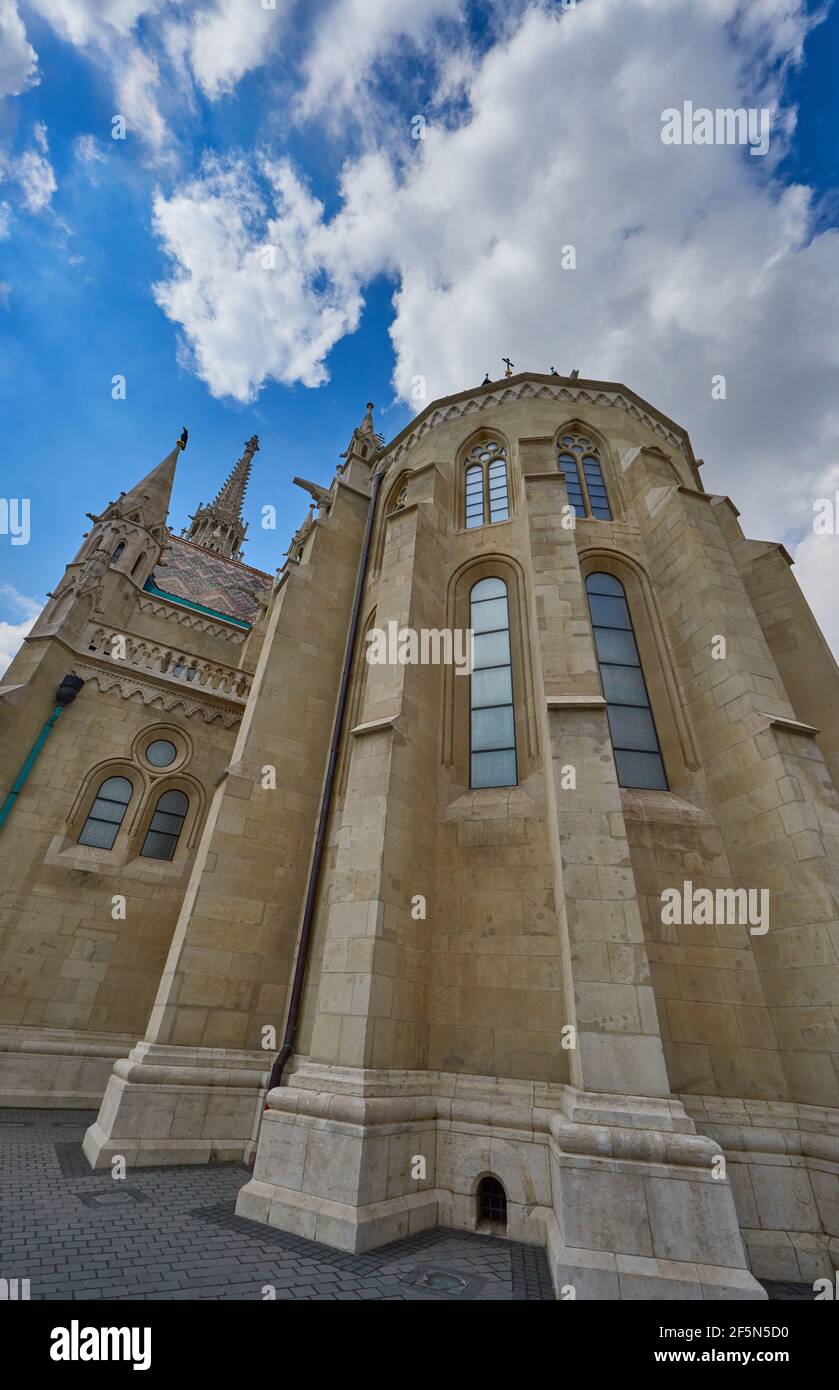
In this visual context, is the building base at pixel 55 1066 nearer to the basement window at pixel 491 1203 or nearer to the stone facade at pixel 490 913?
the stone facade at pixel 490 913

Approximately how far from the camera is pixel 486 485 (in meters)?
12.9

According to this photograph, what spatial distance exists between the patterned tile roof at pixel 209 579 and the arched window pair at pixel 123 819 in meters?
8.85

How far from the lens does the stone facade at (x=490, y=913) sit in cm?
530

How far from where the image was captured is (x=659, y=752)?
8.74 m

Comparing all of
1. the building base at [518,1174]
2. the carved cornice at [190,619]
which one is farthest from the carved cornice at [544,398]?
the building base at [518,1174]

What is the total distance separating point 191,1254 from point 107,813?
947 centimetres

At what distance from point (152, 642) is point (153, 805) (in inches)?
169

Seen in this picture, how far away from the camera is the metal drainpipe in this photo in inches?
314

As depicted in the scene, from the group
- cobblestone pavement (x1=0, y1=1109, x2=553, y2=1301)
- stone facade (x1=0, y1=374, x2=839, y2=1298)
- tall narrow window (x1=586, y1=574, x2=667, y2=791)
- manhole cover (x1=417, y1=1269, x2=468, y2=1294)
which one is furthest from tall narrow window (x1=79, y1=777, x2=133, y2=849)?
tall narrow window (x1=586, y1=574, x2=667, y2=791)

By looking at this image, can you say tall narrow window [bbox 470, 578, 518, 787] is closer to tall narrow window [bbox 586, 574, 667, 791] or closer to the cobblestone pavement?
tall narrow window [bbox 586, 574, 667, 791]

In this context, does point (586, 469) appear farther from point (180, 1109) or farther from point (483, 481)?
point (180, 1109)

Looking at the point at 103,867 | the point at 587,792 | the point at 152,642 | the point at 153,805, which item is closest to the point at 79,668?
the point at 152,642

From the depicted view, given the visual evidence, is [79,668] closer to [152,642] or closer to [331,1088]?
[152,642]

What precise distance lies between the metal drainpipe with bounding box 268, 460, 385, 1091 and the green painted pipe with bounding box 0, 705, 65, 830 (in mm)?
6509
